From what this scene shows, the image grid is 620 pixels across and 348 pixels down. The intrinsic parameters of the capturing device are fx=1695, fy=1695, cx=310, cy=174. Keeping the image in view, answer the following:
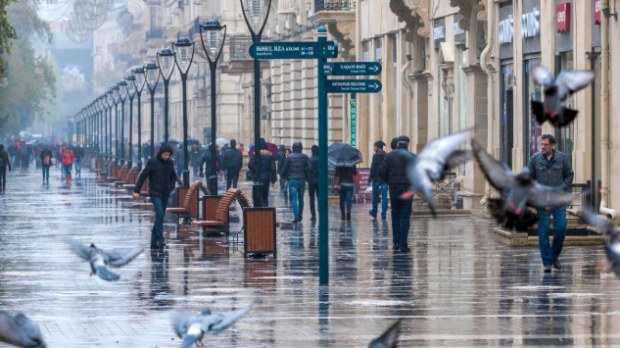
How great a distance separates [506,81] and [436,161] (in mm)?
32512

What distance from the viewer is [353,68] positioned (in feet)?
61.9

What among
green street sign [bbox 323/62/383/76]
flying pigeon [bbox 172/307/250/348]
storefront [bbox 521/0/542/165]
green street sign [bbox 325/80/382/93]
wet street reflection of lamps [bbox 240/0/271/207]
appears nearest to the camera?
flying pigeon [bbox 172/307/250/348]

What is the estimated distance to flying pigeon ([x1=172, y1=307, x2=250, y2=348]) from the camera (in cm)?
770

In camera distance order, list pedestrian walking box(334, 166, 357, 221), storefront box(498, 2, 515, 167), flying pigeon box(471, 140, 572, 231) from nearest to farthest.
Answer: flying pigeon box(471, 140, 572, 231) < pedestrian walking box(334, 166, 357, 221) < storefront box(498, 2, 515, 167)

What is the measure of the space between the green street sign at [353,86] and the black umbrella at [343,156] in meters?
17.5

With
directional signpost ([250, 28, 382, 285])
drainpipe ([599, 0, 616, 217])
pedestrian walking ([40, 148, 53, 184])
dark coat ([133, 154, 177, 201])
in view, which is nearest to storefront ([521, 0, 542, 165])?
drainpipe ([599, 0, 616, 217])

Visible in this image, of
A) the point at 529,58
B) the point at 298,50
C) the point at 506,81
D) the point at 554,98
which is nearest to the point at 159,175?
the point at 298,50

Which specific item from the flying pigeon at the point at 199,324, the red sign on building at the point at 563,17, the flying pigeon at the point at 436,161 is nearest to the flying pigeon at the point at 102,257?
the flying pigeon at the point at 199,324

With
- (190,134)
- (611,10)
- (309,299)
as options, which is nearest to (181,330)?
(309,299)

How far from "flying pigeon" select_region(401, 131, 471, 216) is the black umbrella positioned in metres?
30.2

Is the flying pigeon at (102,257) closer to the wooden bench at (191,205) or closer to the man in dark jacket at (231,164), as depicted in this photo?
the wooden bench at (191,205)

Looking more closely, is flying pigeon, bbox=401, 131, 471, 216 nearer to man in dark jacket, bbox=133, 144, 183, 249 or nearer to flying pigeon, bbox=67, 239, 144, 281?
flying pigeon, bbox=67, 239, 144, 281

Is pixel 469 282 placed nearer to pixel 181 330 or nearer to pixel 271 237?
pixel 271 237

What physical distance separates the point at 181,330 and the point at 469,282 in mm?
12203
